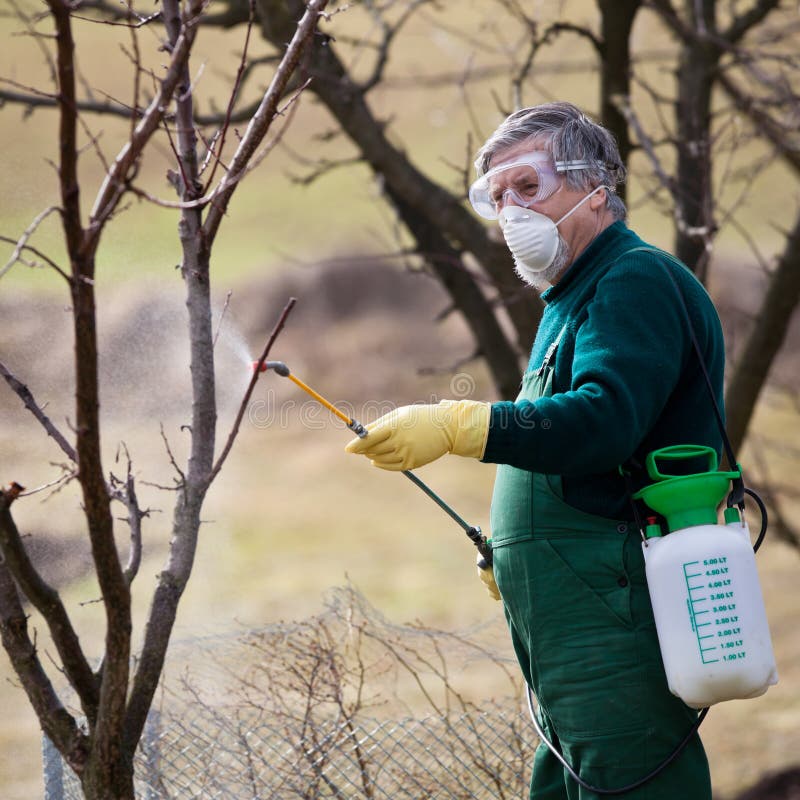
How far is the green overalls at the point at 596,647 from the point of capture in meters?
1.94

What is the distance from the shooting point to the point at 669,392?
189cm

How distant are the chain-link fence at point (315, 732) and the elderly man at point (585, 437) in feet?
2.89

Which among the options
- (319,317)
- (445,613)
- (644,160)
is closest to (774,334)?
(644,160)

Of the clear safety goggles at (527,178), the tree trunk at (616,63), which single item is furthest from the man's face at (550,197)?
the tree trunk at (616,63)

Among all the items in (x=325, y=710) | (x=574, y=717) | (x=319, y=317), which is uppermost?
(x=319, y=317)

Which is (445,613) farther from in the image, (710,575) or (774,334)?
(710,575)

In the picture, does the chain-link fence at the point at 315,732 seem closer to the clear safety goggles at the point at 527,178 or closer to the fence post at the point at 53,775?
the fence post at the point at 53,775

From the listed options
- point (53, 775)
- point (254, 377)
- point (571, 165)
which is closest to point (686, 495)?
point (571, 165)

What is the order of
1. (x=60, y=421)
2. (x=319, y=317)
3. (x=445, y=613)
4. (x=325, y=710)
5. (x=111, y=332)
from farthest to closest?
1. (x=319, y=317)
2. (x=445, y=613)
3. (x=60, y=421)
4. (x=111, y=332)
5. (x=325, y=710)

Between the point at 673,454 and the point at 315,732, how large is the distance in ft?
4.68

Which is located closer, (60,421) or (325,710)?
(325,710)

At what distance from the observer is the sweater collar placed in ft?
6.77

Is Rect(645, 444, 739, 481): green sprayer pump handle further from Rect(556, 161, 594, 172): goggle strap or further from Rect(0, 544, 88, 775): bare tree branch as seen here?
Rect(0, 544, 88, 775): bare tree branch

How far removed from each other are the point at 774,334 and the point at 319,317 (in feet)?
57.2
